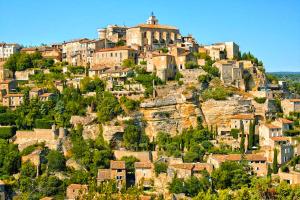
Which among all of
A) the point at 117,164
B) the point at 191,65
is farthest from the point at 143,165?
the point at 191,65

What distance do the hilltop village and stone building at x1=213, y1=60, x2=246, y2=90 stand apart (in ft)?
0.33

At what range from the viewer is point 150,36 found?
234 ft

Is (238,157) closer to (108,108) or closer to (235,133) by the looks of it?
(235,133)

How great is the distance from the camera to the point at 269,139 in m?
51.8

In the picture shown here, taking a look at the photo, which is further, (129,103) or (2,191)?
(129,103)

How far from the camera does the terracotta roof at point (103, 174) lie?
158ft

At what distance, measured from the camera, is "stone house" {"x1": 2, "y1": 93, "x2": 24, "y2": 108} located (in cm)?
5962

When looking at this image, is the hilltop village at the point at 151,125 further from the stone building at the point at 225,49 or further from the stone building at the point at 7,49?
the stone building at the point at 7,49

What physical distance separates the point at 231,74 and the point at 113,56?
13.4m

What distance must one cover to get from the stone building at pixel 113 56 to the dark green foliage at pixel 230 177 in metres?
21.7

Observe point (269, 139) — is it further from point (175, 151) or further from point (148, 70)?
point (148, 70)

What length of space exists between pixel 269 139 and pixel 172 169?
909cm

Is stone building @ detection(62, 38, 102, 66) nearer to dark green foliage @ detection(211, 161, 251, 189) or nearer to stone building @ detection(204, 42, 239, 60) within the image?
stone building @ detection(204, 42, 239, 60)

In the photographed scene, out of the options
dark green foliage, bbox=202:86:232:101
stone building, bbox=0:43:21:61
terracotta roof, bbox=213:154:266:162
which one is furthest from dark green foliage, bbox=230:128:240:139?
stone building, bbox=0:43:21:61
